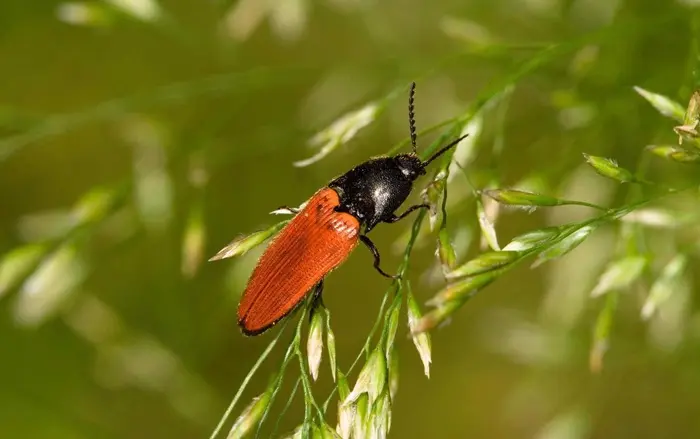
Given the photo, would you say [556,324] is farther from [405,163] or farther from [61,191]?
[61,191]

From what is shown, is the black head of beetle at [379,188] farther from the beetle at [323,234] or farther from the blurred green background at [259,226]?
the blurred green background at [259,226]

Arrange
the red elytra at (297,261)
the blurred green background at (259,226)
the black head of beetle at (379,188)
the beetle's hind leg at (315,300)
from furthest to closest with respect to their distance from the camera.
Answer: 1. the blurred green background at (259,226)
2. the black head of beetle at (379,188)
3. the red elytra at (297,261)
4. the beetle's hind leg at (315,300)

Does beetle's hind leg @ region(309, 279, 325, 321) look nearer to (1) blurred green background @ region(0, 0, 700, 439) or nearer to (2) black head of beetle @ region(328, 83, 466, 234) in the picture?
(2) black head of beetle @ region(328, 83, 466, 234)

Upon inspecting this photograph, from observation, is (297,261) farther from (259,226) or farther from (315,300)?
(259,226)

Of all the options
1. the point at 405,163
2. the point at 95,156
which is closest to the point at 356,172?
the point at 405,163

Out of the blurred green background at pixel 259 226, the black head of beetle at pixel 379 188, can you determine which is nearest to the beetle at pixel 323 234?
the black head of beetle at pixel 379 188

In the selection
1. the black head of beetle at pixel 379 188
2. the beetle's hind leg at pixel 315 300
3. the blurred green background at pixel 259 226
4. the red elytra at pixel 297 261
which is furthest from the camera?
the blurred green background at pixel 259 226

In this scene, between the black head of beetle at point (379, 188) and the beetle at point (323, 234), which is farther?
the black head of beetle at point (379, 188)

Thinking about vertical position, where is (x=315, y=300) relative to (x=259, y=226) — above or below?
above

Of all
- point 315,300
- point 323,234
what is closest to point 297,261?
point 323,234
